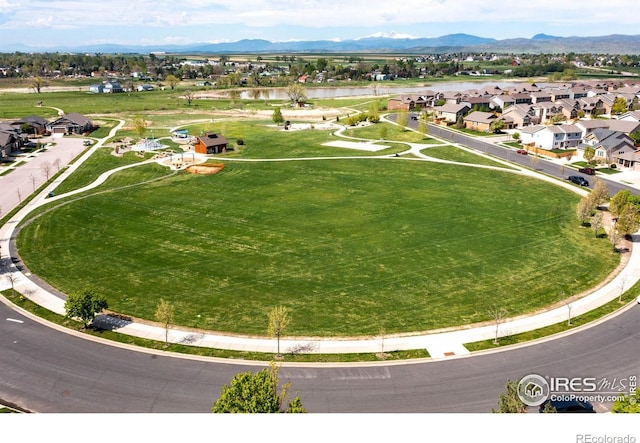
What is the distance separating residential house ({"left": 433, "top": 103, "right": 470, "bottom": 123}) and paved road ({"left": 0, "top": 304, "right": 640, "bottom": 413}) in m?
103

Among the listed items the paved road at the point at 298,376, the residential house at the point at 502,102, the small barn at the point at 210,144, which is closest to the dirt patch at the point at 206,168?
the small barn at the point at 210,144

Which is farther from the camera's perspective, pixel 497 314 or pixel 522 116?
pixel 522 116

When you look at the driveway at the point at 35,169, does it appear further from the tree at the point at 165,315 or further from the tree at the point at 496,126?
the tree at the point at 496,126

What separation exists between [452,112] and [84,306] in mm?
115132

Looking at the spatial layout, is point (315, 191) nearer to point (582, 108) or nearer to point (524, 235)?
point (524, 235)

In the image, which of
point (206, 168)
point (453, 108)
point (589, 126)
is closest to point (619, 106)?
point (589, 126)

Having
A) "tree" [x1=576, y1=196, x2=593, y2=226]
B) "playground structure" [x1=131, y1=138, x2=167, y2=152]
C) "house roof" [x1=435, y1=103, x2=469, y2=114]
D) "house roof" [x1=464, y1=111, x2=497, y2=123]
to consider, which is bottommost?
"tree" [x1=576, y1=196, x2=593, y2=226]

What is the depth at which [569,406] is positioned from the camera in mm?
25766

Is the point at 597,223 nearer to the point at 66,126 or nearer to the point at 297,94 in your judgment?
the point at 66,126

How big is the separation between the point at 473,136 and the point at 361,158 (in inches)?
1424

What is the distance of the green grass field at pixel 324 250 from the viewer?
1547 inches

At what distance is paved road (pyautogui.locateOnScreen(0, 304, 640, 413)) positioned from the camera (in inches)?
1096

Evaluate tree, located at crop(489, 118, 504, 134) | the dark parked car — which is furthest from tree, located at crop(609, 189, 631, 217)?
tree, located at crop(489, 118, 504, 134)

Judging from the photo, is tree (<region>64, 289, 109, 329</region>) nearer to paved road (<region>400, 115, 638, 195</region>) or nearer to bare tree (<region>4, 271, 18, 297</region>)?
bare tree (<region>4, 271, 18, 297</region>)
